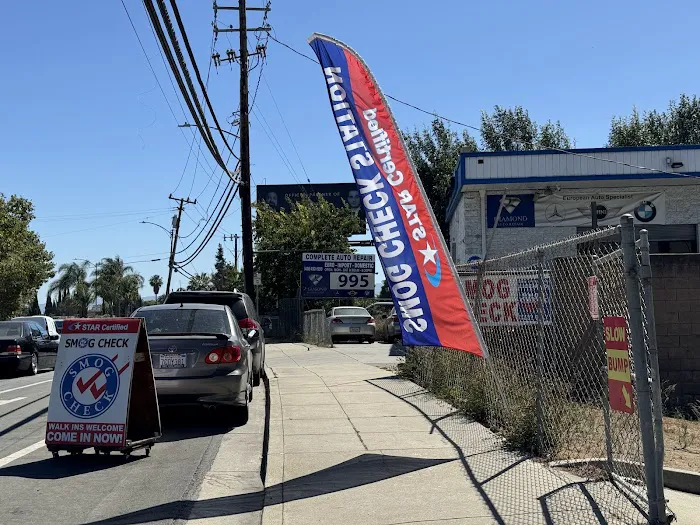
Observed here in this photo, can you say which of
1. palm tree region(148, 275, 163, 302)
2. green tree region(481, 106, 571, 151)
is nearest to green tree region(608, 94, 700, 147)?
green tree region(481, 106, 571, 151)

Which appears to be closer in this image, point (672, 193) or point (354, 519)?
point (354, 519)

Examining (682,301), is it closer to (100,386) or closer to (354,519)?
(354,519)

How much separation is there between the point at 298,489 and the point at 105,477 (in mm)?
1962

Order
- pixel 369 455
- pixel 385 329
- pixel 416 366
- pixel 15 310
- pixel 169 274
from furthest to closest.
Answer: pixel 169 274 < pixel 15 310 < pixel 385 329 < pixel 416 366 < pixel 369 455

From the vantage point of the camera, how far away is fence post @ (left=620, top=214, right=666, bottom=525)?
4.40 m

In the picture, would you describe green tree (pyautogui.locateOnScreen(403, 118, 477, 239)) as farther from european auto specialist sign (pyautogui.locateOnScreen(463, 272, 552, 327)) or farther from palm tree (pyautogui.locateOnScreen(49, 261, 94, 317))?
palm tree (pyautogui.locateOnScreen(49, 261, 94, 317))

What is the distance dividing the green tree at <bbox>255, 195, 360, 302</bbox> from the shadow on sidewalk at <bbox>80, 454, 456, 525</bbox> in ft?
107

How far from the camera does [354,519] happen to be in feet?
17.0

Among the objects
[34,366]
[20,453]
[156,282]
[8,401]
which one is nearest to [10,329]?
[34,366]

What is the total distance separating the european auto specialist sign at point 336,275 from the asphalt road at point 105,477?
24719mm

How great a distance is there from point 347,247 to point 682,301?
31299 millimetres

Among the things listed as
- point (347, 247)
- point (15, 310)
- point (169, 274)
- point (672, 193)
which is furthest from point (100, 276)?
point (672, 193)

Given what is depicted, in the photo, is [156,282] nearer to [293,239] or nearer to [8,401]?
[293,239]

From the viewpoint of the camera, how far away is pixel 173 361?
8773 mm
